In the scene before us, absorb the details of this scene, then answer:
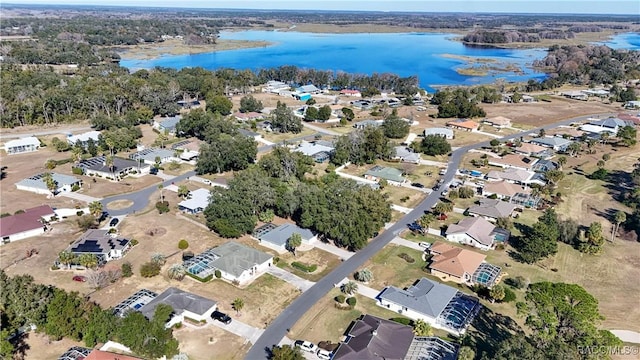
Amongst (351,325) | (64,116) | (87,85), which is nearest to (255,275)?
(351,325)

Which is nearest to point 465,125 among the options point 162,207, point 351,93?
point 351,93

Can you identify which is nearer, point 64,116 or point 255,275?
point 255,275

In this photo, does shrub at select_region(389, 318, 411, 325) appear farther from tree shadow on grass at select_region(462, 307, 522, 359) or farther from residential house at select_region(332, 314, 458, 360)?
tree shadow on grass at select_region(462, 307, 522, 359)

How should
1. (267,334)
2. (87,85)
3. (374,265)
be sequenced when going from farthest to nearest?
(87,85)
(374,265)
(267,334)

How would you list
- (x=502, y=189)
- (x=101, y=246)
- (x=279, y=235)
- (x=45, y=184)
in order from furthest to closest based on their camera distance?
(x=502, y=189)
(x=45, y=184)
(x=279, y=235)
(x=101, y=246)

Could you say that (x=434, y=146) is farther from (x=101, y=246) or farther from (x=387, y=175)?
(x=101, y=246)

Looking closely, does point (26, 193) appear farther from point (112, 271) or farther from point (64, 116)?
point (64, 116)

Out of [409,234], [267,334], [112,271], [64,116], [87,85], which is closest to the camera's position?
[267,334]
